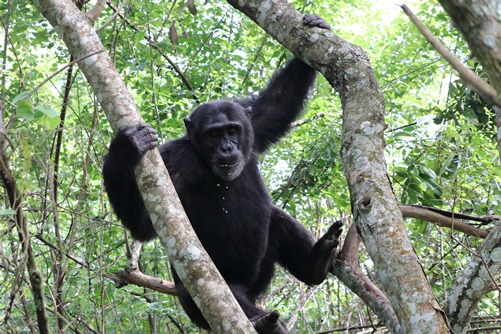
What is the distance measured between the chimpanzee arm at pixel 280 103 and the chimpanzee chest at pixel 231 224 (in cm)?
69

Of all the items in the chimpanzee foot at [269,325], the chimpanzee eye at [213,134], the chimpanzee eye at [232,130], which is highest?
the chimpanzee eye at [232,130]

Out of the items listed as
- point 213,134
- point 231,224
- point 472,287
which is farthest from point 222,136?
point 472,287

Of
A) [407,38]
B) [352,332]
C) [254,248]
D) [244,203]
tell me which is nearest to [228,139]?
[244,203]

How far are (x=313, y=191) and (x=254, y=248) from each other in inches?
79.3

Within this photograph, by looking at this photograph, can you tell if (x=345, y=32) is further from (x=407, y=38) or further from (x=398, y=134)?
(x=398, y=134)

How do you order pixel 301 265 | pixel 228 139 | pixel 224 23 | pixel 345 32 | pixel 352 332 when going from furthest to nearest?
pixel 345 32, pixel 224 23, pixel 352 332, pixel 301 265, pixel 228 139

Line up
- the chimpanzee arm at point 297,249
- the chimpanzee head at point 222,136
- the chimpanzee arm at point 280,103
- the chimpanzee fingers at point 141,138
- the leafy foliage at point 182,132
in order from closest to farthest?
1. the chimpanzee fingers at point 141,138
2. the chimpanzee head at point 222,136
3. the chimpanzee arm at point 297,249
4. the leafy foliage at point 182,132
5. the chimpanzee arm at point 280,103

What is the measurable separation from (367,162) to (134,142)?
4.83 ft

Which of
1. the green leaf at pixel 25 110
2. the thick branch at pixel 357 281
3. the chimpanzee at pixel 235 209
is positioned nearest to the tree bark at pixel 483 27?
the green leaf at pixel 25 110

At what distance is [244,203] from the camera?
570cm

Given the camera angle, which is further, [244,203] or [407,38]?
[407,38]

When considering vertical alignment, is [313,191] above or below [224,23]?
below

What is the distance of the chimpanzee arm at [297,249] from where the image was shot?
18.5 ft

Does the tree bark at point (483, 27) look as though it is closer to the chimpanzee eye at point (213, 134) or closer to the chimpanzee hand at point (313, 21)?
the chimpanzee hand at point (313, 21)
